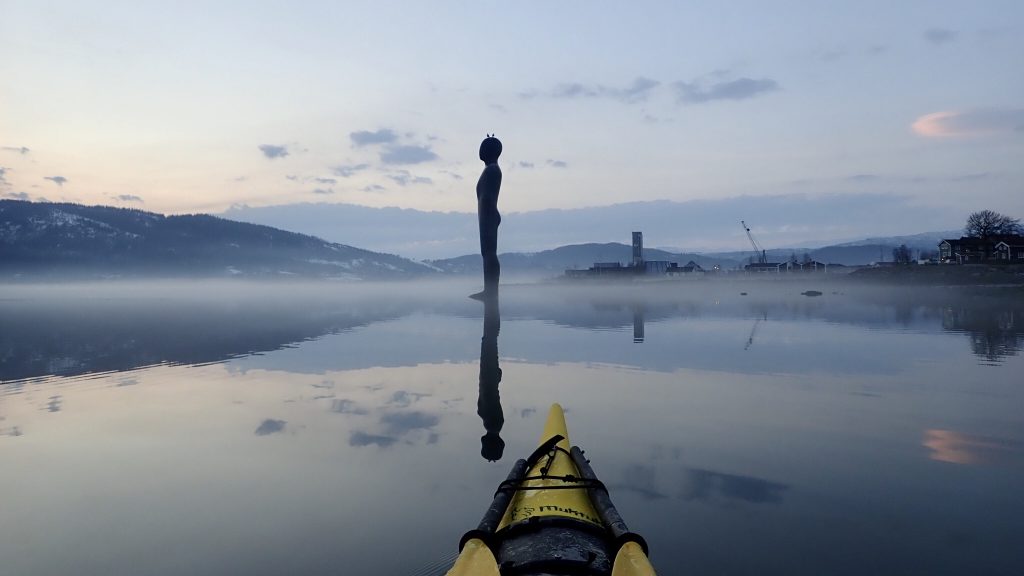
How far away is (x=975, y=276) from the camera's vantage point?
100 m

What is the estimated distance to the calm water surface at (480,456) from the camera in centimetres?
791

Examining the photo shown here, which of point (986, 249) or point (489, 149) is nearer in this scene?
point (489, 149)

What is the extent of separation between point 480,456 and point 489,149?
56.3 m

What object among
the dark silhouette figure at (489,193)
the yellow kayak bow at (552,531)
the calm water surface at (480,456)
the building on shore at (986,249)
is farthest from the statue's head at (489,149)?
the building on shore at (986,249)

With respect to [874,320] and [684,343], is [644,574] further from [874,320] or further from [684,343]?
[874,320]

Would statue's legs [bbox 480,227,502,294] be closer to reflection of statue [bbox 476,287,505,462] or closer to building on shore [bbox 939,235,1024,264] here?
reflection of statue [bbox 476,287,505,462]

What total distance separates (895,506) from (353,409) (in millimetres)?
13248

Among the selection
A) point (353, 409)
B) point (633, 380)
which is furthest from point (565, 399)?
point (353, 409)

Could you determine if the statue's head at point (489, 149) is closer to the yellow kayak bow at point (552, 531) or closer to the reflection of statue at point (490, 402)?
the reflection of statue at point (490, 402)

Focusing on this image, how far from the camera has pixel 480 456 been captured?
1227 cm

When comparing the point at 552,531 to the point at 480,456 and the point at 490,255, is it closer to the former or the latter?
the point at 480,456

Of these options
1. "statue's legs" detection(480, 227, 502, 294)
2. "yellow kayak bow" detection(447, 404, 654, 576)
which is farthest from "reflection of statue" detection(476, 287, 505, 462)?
"statue's legs" detection(480, 227, 502, 294)

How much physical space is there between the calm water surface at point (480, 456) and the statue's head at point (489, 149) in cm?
4217

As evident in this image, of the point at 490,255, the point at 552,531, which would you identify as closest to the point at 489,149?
the point at 490,255
